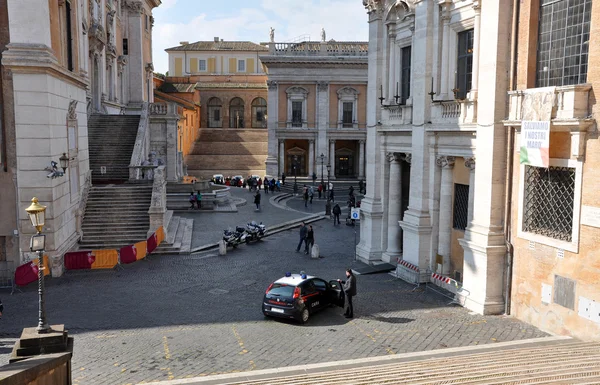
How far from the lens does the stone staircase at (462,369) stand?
9.38 m

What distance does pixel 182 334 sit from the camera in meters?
14.0

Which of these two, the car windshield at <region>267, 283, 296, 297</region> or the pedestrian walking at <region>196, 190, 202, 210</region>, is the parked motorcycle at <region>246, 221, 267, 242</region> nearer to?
the pedestrian walking at <region>196, 190, 202, 210</region>

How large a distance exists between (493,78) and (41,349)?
42.4 feet

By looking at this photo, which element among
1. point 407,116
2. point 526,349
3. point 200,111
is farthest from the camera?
point 200,111

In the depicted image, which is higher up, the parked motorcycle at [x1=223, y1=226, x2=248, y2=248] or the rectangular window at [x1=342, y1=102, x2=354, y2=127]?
the rectangular window at [x1=342, y1=102, x2=354, y2=127]

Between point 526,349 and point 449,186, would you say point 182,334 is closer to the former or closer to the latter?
point 526,349

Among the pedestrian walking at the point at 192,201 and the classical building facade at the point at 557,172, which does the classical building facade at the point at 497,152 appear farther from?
the pedestrian walking at the point at 192,201

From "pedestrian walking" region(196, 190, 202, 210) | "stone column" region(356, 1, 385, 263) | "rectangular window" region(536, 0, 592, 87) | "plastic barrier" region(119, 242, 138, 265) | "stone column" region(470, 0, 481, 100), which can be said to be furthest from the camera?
"pedestrian walking" region(196, 190, 202, 210)

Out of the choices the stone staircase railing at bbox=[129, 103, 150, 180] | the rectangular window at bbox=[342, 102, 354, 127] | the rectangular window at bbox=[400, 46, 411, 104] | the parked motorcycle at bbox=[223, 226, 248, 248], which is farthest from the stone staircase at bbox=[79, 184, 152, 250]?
the rectangular window at bbox=[342, 102, 354, 127]

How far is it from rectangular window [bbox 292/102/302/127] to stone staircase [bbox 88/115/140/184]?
867 inches

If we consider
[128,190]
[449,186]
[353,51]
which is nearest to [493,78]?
[449,186]

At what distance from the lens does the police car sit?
48.4ft

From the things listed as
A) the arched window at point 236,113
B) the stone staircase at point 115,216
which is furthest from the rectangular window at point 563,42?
the arched window at point 236,113

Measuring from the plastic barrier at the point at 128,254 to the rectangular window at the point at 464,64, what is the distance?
1369cm
